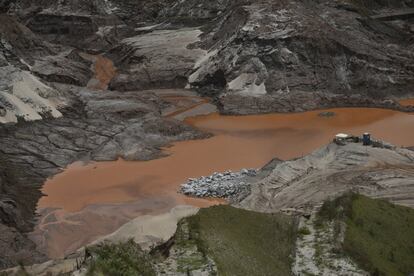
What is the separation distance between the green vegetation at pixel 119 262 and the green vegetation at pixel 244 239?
157 centimetres

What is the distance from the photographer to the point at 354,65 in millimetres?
40656

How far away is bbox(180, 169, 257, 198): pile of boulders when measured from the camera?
2212 cm

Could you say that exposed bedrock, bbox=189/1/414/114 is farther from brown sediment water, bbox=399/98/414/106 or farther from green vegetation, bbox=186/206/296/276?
green vegetation, bbox=186/206/296/276

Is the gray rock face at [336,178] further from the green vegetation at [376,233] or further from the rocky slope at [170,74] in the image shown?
the green vegetation at [376,233]

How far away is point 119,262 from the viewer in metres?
10.0

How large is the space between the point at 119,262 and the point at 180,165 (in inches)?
656

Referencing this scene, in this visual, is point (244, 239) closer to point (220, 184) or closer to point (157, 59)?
point (220, 184)

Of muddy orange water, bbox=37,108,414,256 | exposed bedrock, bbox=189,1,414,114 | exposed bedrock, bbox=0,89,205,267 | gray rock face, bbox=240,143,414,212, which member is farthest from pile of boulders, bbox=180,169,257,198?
exposed bedrock, bbox=189,1,414,114

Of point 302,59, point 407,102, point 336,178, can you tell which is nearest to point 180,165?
point 336,178

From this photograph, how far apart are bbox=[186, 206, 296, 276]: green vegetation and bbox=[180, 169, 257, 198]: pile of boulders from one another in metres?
7.05

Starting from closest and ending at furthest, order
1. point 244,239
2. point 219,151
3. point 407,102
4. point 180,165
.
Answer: point 244,239 → point 180,165 → point 219,151 → point 407,102

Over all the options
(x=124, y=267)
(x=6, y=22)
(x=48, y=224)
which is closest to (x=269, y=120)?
(x=48, y=224)

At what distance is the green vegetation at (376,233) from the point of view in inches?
473

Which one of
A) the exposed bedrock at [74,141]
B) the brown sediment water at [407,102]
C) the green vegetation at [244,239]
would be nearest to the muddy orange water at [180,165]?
the exposed bedrock at [74,141]
